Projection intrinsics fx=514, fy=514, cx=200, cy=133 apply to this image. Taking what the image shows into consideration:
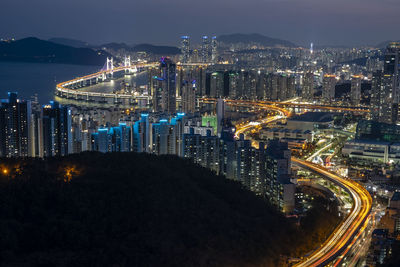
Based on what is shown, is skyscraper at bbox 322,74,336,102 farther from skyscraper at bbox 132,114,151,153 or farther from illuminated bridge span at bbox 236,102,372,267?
skyscraper at bbox 132,114,151,153

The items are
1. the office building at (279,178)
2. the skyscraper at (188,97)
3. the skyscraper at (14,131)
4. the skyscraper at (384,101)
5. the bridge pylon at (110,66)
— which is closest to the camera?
the office building at (279,178)

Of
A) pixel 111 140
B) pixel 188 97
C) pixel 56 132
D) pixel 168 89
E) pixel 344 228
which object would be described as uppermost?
pixel 168 89

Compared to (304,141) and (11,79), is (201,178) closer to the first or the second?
(304,141)

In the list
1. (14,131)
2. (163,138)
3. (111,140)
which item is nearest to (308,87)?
(163,138)

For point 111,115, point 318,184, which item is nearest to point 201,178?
point 318,184

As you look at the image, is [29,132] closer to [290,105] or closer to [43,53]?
[290,105]

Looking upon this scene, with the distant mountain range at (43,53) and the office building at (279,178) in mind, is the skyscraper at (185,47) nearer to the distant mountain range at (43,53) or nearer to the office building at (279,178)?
the distant mountain range at (43,53)

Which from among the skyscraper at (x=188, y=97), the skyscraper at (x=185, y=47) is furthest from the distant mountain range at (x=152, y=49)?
the skyscraper at (x=188, y=97)
